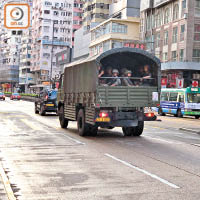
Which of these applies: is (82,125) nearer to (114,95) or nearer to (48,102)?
(114,95)

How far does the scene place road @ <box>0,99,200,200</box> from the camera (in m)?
7.17

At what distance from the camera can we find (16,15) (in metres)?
18.0

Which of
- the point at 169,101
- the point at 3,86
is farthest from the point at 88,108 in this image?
the point at 3,86

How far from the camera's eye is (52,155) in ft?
37.6

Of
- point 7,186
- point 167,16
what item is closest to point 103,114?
point 7,186

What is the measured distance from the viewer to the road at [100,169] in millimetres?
7168

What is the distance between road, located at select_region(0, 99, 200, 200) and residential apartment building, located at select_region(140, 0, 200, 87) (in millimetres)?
41257

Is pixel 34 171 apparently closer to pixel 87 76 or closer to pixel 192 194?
pixel 192 194

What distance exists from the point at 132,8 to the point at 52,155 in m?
73.6

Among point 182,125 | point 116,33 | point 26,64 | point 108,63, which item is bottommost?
point 182,125

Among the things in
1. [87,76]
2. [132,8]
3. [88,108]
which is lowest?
[88,108]

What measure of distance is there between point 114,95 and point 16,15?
526 cm

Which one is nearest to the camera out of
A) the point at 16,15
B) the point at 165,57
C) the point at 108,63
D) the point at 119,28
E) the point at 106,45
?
the point at 108,63

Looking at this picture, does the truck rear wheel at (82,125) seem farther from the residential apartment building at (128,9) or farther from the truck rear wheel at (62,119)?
the residential apartment building at (128,9)
